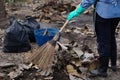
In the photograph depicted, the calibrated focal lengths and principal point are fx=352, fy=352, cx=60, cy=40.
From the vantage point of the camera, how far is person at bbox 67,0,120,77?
5.93 m

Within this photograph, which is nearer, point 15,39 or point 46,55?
point 46,55

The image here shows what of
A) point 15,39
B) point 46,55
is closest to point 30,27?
point 15,39

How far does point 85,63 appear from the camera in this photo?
6844mm

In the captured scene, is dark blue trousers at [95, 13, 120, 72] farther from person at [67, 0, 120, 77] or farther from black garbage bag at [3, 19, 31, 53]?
black garbage bag at [3, 19, 31, 53]

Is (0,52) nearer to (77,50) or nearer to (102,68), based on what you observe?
(77,50)

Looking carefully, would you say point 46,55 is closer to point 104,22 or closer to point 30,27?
point 104,22

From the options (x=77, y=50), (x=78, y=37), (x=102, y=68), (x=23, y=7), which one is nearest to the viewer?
(x=102, y=68)

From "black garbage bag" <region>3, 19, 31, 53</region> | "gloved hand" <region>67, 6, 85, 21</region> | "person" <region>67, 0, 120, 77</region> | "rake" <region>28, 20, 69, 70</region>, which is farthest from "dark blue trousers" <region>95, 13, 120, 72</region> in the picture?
"black garbage bag" <region>3, 19, 31, 53</region>

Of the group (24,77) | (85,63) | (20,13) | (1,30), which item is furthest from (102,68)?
(20,13)

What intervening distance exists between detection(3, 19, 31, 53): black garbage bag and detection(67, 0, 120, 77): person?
181cm

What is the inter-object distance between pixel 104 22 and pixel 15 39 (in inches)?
92.8

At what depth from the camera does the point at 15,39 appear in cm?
762

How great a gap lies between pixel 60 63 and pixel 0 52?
5.52 ft

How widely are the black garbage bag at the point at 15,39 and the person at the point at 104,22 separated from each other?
1808mm
